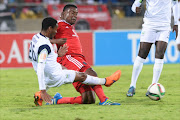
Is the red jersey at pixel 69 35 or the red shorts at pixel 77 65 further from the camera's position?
the red jersey at pixel 69 35

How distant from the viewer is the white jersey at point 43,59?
6090 mm

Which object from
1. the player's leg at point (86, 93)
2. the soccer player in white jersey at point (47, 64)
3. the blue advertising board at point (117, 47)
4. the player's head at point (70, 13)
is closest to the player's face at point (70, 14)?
the player's head at point (70, 13)

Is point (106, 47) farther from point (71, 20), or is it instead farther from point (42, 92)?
point (42, 92)

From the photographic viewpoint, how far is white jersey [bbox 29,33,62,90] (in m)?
6.09

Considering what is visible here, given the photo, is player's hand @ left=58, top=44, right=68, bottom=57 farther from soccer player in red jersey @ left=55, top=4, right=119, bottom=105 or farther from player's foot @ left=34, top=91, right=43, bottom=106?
player's foot @ left=34, top=91, right=43, bottom=106

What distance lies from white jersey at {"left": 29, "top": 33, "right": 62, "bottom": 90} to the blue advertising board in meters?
9.40

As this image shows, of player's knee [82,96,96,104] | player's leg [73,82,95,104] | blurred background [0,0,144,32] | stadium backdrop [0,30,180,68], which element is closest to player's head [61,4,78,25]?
player's leg [73,82,95,104]

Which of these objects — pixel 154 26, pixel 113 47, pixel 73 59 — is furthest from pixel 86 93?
pixel 113 47

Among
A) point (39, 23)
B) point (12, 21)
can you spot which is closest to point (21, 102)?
point (12, 21)

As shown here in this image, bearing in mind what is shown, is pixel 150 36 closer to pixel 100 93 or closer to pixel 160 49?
pixel 160 49

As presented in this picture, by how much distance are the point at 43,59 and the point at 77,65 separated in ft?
3.60

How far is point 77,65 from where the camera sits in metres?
7.12

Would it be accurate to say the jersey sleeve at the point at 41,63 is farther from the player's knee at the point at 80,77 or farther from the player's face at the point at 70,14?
the player's face at the point at 70,14

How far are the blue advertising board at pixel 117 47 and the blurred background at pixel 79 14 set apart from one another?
2525 millimetres
